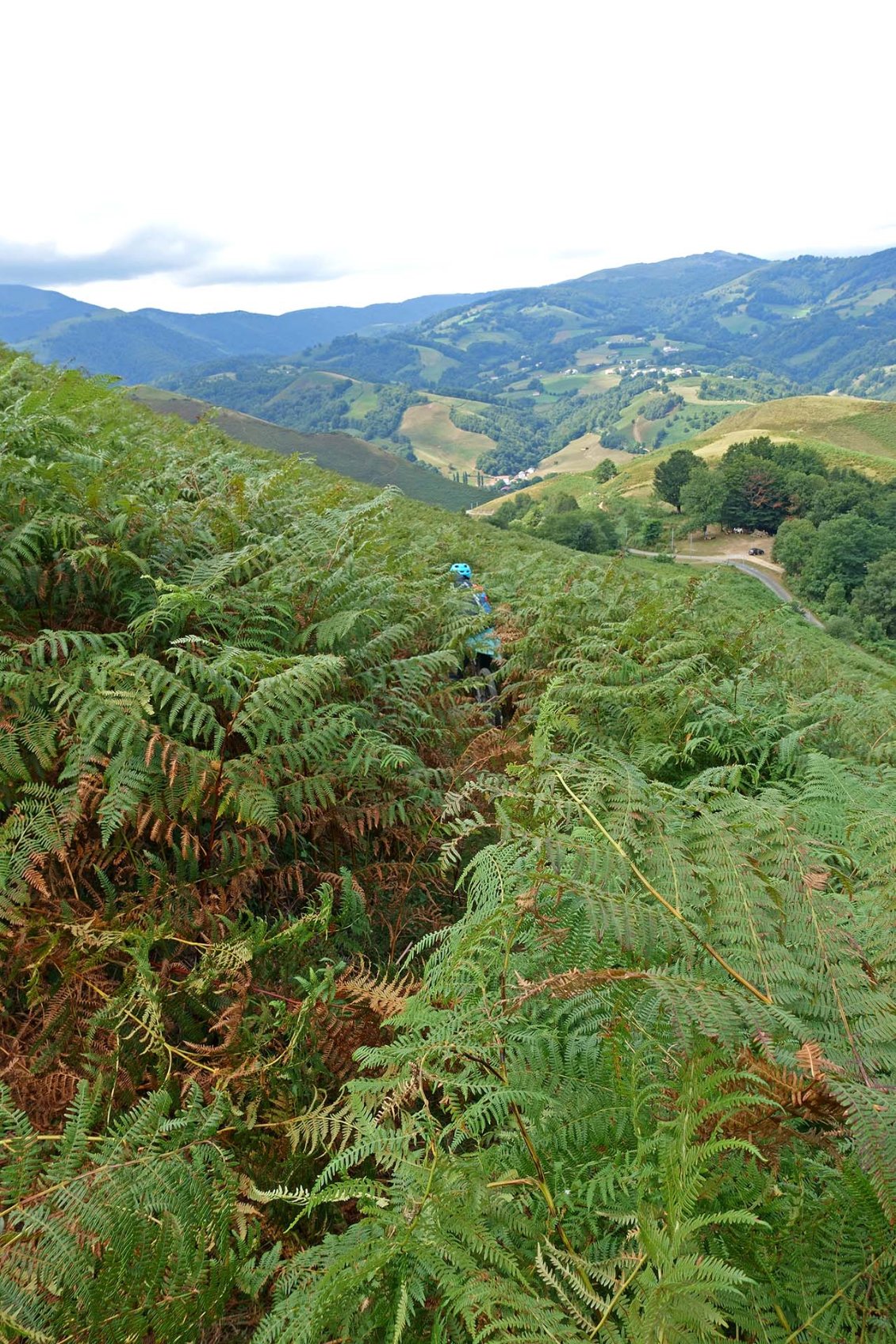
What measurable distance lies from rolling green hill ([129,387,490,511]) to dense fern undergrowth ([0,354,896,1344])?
249 feet

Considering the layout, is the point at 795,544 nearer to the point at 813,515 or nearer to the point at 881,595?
the point at 813,515

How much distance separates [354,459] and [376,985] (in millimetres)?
104733

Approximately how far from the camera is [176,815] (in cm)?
332

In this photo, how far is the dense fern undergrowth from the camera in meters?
1.54

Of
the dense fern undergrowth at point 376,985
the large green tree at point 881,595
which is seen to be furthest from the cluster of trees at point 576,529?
the dense fern undergrowth at point 376,985

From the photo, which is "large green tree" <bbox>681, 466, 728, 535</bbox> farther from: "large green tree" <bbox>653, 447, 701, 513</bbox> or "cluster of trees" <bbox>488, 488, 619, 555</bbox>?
"cluster of trees" <bbox>488, 488, 619, 555</bbox>

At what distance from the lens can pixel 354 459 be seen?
3989 inches

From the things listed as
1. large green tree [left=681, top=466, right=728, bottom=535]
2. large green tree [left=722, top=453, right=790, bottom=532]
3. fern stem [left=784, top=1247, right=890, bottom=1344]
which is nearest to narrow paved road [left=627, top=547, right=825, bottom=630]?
large green tree [left=681, top=466, right=728, bottom=535]

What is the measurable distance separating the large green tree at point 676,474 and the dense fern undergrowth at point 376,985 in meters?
89.3

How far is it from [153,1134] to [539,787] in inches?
76.9

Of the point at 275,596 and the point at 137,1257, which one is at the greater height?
the point at 275,596

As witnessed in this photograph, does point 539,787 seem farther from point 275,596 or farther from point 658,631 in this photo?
point 658,631

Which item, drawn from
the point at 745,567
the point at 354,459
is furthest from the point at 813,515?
the point at 354,459

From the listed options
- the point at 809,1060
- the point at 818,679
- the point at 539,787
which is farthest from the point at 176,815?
the point at 818,679
